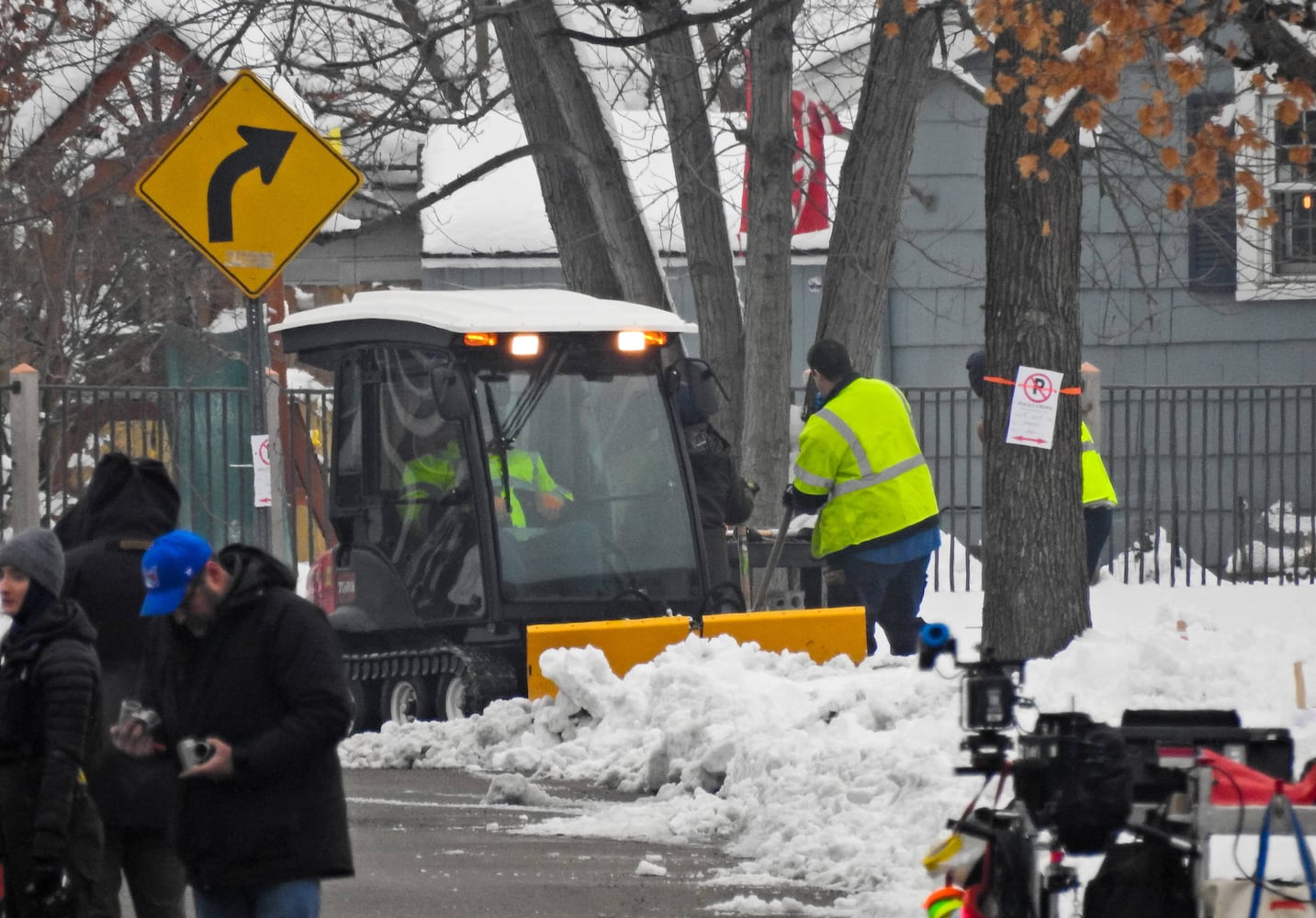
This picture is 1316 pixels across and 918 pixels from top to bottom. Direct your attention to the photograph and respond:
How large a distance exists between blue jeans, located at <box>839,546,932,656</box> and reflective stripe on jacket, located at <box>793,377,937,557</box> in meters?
0.22

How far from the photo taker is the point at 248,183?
9.39 meters

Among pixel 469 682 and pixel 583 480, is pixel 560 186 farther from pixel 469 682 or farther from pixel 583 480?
pixel 469 682

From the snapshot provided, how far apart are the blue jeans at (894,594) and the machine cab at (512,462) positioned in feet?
3.50

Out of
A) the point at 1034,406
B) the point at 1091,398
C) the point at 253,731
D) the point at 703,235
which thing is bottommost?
the point at 253,731

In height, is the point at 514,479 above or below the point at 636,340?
below

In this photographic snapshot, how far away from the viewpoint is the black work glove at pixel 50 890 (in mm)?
5559

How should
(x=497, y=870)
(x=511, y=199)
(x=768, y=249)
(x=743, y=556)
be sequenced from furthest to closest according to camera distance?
(x=511, y=199) → (x=768, y=249) → (x=743, y=556) → (x=497, y=870)

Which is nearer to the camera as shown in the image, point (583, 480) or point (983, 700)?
point (983, 700)

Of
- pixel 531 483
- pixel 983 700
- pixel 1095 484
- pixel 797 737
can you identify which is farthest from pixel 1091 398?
pixel 983 700

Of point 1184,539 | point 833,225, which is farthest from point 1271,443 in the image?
point 833,225

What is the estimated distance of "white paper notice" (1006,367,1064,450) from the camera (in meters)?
10.7

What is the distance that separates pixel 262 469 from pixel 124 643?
185 inches

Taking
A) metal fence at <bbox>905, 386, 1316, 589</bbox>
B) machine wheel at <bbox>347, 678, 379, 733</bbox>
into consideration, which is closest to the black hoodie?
machine wheel at <bbox>347, 678, 379, 733</bbox>

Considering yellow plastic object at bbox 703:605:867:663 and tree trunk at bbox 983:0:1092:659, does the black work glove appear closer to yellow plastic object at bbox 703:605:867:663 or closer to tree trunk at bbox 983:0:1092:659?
yellow plastic object at bbox 703:605:867:663
